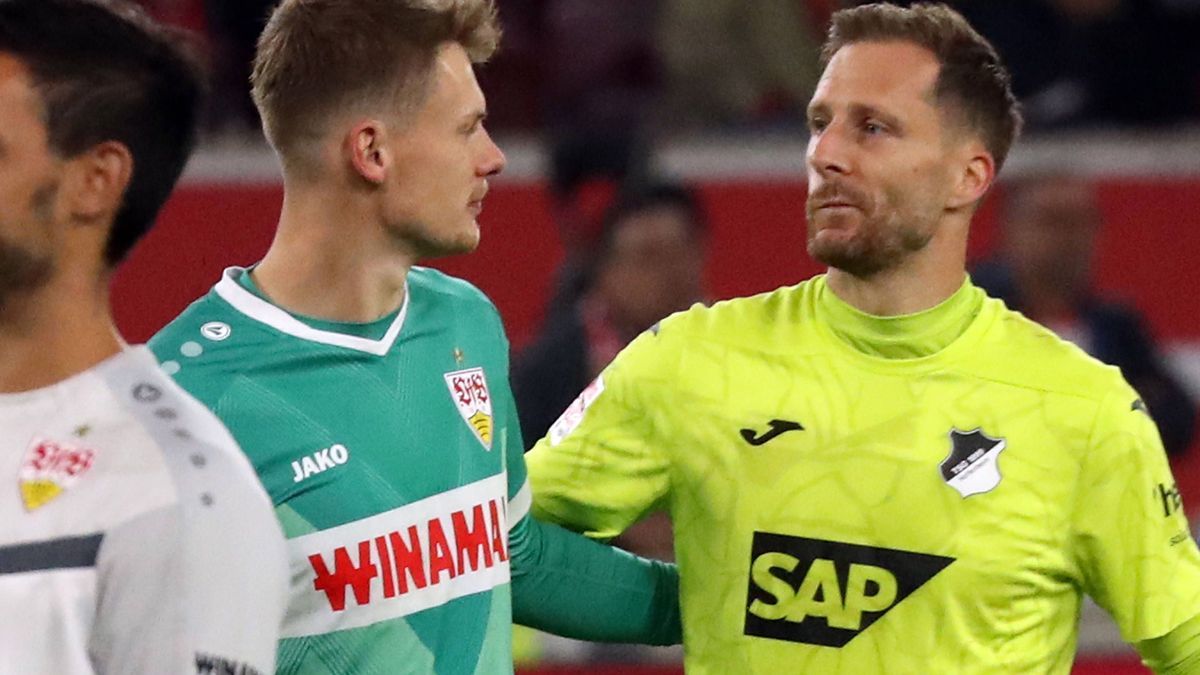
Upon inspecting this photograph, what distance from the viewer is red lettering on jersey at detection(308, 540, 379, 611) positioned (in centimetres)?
304

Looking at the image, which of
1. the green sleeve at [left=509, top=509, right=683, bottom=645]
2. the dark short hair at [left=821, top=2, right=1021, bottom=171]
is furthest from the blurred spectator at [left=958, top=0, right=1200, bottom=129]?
the green sleeve at [left=509, top=509, right=683, bottom=645]

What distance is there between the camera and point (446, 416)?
10.7 ft

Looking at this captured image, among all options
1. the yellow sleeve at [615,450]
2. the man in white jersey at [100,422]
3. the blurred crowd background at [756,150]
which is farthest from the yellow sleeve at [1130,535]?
the blurred crowd background at [756,150]

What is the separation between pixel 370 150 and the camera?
322 cm

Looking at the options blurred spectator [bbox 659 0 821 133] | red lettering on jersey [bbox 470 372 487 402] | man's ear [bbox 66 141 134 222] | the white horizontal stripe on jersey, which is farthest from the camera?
blurred spectator [bbox 659 0 821 133]

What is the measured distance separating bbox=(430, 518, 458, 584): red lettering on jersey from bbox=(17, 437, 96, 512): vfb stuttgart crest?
0.98m

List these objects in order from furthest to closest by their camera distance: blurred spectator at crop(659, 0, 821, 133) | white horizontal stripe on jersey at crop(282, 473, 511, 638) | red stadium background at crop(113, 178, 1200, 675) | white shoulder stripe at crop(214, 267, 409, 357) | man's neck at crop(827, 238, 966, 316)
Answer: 1. blurred spectator at crop(659, 0, 821, 133)
2. red stadium background at crop(113, 178, 1200, 675)
3. man's neck at crop(827, 238, 966, 316)
4. white shoulder stripe at crop(214, 267, 409, 357)
5. white horizontal stripe on jersey at crop(282, 473, 511, 638)

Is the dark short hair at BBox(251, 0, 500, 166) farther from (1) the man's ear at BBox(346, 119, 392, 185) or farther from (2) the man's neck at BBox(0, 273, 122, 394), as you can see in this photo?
(2) the man's neck at BBox(0, 273, 122, 394)

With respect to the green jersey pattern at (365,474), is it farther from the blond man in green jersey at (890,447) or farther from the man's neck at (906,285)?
the man's neck at (906,285)

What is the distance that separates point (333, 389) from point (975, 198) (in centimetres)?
114

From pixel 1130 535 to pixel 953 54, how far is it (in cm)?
85

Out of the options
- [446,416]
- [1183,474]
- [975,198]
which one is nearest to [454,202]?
[446,416]

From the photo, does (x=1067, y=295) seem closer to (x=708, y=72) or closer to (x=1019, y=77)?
(x=1019, y=77)

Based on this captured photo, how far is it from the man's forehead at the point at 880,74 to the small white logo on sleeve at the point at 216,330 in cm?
106
